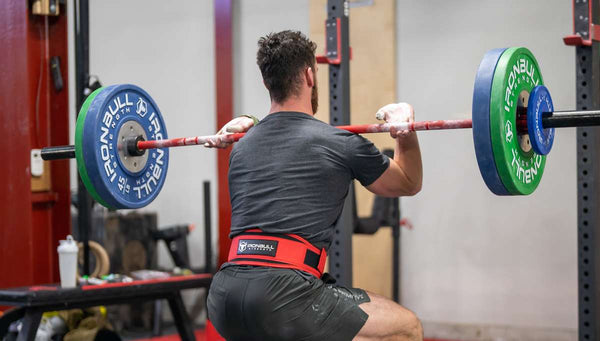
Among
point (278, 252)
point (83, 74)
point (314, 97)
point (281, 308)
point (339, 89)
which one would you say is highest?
point (83, 74)

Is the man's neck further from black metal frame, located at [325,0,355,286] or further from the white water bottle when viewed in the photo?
the white water bottle

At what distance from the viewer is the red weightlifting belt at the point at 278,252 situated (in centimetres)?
225

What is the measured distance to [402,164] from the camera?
8.05ft

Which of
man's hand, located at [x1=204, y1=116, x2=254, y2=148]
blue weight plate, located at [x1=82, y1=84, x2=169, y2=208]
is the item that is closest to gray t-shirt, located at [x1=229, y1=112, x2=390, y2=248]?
man's hand, located at [x1=204, y1=116, x2=254, y2=148]

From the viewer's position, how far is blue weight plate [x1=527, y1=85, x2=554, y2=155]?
7.73 ft

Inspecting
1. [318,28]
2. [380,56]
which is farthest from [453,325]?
[318,28]

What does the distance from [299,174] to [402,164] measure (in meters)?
0.38

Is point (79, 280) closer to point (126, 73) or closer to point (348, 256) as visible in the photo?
point (348, 256)

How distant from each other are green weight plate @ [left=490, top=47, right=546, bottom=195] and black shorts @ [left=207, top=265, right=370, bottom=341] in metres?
0.61

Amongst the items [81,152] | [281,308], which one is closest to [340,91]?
[81,152]

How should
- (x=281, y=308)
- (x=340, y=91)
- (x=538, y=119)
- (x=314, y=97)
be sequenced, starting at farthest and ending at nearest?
1. (x=340, y=91)
2. (x=314, y=97)
3. (x=538, y=119)
4. (x=281, y=308)

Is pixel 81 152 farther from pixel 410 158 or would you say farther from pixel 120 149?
pixel 410 158

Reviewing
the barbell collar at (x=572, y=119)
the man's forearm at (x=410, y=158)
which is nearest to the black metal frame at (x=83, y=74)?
the man's forearm at (x=410, y=158)

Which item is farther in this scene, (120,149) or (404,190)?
(120,149)
